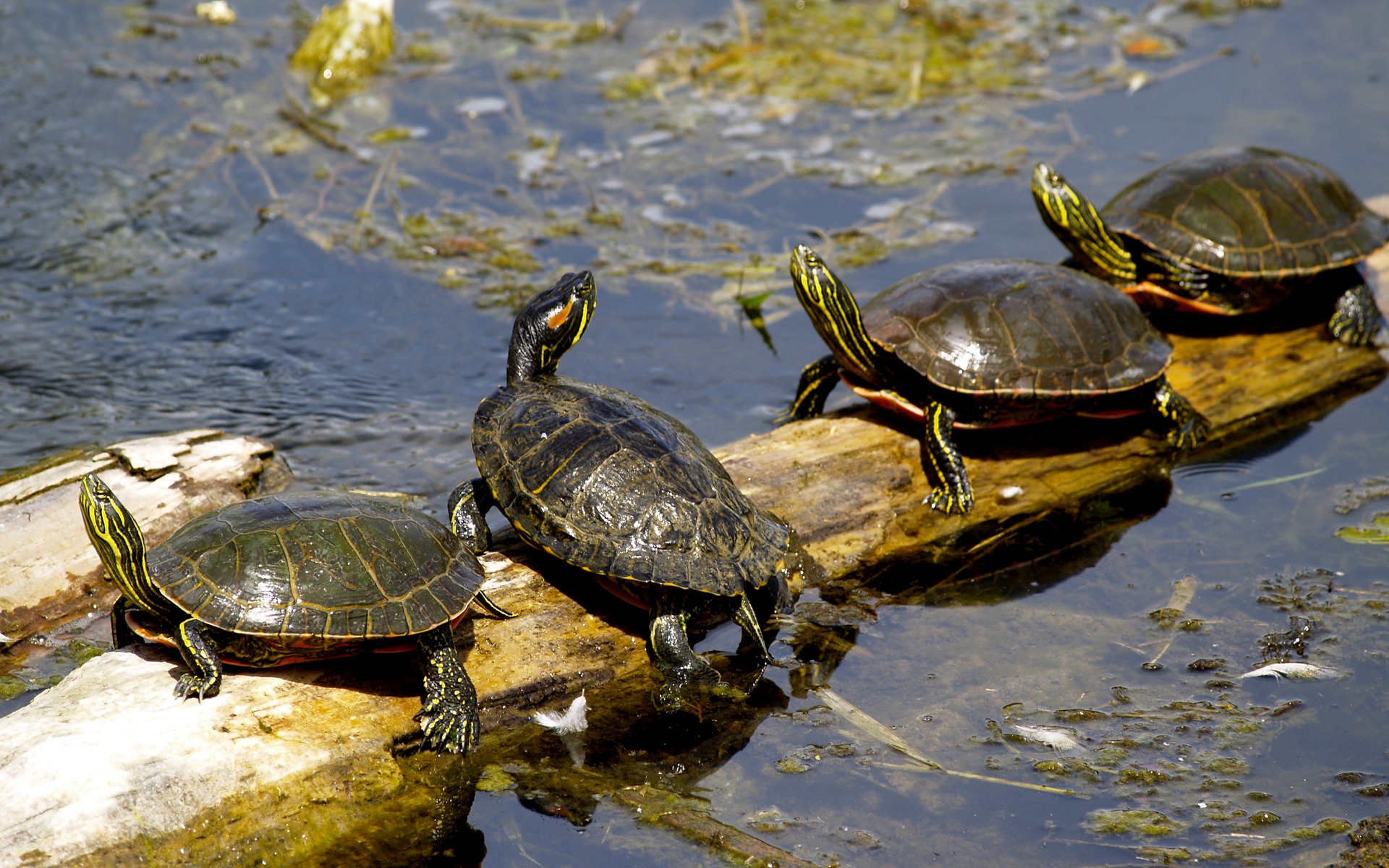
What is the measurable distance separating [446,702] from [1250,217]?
16.4ft

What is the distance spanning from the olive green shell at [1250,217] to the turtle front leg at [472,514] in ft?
12.8

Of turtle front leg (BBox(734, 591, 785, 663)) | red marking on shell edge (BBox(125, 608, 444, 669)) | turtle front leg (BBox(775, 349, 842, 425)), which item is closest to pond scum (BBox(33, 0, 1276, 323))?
turtle front leg (BBox(775, 349, 842, 425))

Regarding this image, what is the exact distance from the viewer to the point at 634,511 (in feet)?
13.0

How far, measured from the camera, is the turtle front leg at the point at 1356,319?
6.16 metres

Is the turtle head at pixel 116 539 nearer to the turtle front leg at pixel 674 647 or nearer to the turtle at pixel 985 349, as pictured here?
the turtle front leg at pixel 674 647

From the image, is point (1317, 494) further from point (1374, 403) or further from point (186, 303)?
point (186, 303)

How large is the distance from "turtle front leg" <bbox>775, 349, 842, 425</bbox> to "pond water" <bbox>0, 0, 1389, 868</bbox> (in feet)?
1.30

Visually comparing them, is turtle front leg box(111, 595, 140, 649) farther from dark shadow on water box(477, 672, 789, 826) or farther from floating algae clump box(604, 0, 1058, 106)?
floating algae clump box(604, 0, 1058, 106)

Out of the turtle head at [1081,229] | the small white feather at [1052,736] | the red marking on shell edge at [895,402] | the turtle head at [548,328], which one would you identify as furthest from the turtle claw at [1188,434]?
the turtle head at [548,328]

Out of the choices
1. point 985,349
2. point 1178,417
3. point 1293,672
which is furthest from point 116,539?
point 1178,417

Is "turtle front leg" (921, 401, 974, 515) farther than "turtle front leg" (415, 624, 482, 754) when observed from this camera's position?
Yes

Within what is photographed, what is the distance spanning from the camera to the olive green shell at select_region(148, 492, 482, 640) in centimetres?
344

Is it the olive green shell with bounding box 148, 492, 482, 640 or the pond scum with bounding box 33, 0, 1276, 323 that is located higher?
the pond scum with bounding box 33, 0, 1276, 323

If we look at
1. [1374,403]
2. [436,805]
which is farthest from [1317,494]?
[436,805]
